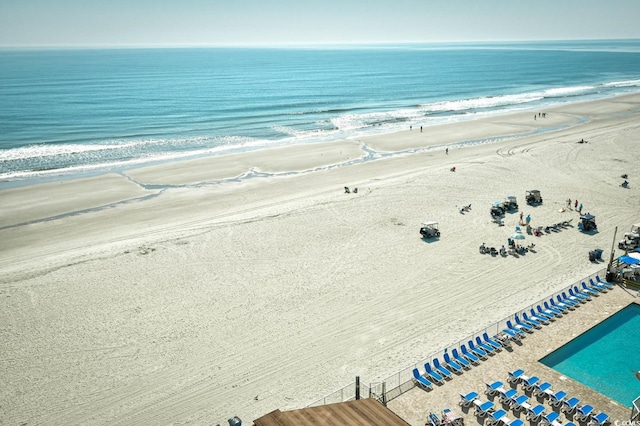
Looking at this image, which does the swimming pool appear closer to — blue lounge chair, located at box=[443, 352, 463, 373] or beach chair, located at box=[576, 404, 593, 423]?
beach chair, located at box=[576, 404, 593, 423]

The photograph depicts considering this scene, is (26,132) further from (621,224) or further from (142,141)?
(621,224)

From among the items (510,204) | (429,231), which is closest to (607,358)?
(429,231)

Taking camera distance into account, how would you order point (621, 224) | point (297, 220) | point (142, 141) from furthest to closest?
1. point (142, 141)
2. point (297, 220)
3. point (621, 224)

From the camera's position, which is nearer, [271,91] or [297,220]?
[297,220]

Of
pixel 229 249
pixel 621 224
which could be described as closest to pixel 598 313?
pixel 621 224

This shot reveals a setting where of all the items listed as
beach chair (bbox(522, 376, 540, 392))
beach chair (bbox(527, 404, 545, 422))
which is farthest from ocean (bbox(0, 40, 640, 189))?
beach chair (bbox(527, 404, 545, 422))

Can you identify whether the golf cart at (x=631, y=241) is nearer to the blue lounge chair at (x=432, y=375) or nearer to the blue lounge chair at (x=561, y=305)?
the blue lounge chair at (x=561, y=305)

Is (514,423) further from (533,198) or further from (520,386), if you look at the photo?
(533,198)
